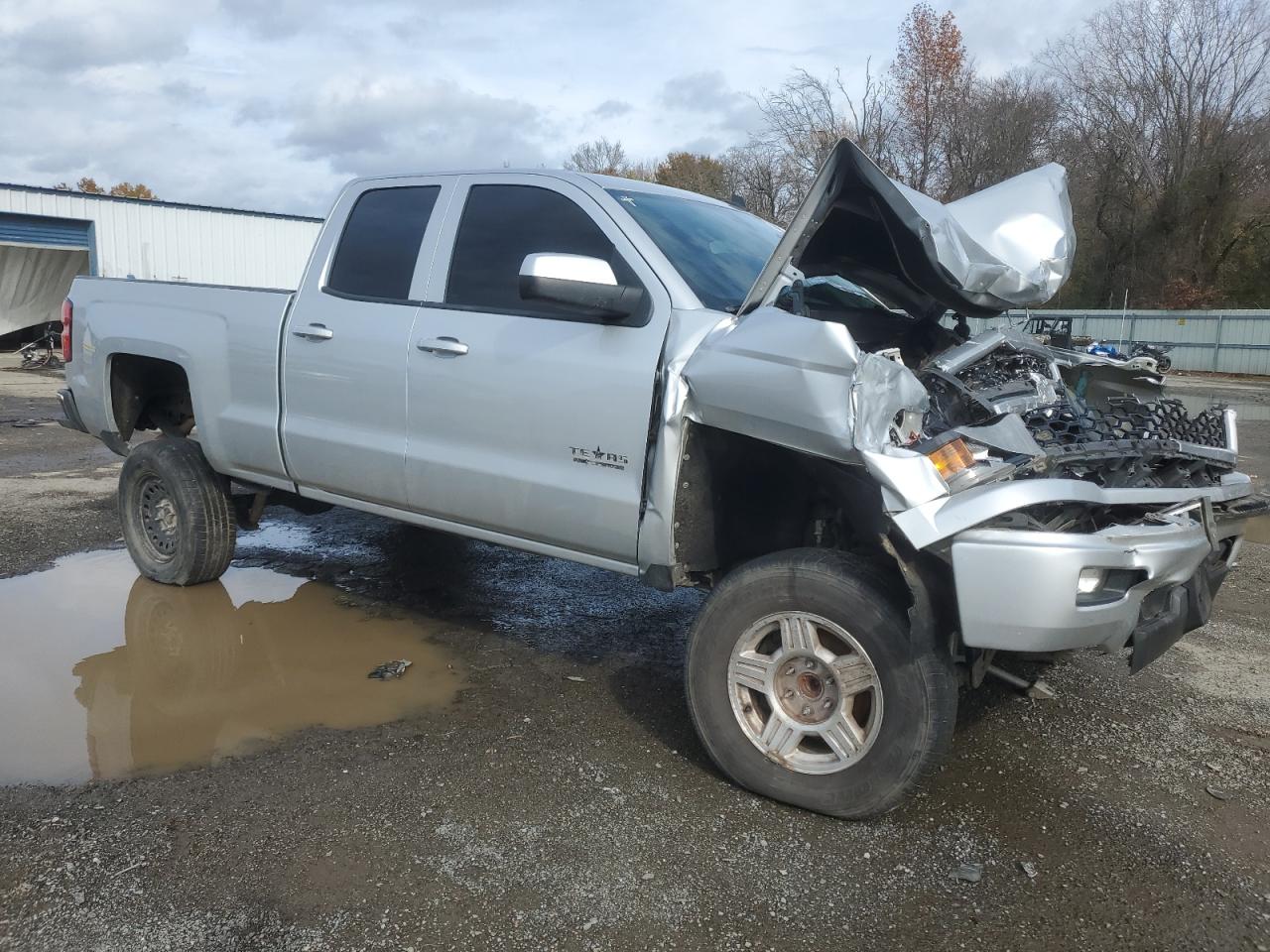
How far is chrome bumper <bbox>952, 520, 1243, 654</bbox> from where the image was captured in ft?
9.23

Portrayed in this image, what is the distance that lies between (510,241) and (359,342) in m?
0.84

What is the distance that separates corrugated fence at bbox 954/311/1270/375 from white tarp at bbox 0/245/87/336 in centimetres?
2619

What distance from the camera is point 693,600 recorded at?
19.3 feet

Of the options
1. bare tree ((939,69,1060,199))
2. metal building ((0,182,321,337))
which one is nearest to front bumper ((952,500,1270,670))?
metal building ((0,182,321,337))

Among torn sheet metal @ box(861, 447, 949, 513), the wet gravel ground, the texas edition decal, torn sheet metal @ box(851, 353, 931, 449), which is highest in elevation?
torn sheet metal @ box(851, 353, 931, 449)

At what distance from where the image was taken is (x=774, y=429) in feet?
10.8

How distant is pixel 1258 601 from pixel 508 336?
449 cm

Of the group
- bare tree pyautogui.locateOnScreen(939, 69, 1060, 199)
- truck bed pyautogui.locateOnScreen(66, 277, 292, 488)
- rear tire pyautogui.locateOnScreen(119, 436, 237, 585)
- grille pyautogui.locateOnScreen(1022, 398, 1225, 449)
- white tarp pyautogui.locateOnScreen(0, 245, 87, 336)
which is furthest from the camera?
bare tree pyautogui.locateOnScreen(939, 69, 1060, 199)

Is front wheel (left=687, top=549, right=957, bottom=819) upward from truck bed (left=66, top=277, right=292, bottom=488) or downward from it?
downward

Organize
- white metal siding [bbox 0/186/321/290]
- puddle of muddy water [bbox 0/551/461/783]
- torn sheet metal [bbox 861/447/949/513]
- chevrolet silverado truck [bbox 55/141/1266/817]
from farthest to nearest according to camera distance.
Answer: white metal siding [bbox 0/186/321/290] < puddle of muddy water [bbox 0/551/461/783] < chevrolet silverado truck [bbox 55/141/1266/817] < torn sheet metal [bbox 861/447/949/513]

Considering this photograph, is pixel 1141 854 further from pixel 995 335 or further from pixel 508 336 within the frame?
pixel 508 336

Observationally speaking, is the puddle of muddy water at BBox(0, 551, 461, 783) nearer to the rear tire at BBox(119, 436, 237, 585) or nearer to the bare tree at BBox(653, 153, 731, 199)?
the rear tire at BBox(119, 436, 237, 585)

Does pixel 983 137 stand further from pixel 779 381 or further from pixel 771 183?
pixel 779 381

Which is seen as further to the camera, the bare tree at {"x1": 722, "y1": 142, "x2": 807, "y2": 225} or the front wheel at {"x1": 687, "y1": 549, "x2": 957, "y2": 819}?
the bare tree at {"x1": 722, "y1": 142, "x2": 807, "y2": 225}
